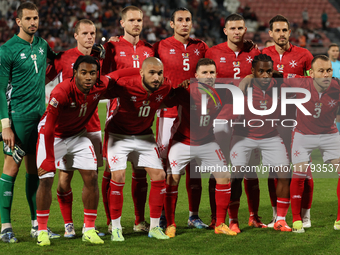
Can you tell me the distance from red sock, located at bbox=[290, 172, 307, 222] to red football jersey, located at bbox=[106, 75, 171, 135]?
1750 millimetres

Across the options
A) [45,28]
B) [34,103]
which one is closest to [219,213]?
[34,103]

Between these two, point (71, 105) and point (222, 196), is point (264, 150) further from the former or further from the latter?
point (71, 105)

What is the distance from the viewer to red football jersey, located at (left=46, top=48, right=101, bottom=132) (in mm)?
5344

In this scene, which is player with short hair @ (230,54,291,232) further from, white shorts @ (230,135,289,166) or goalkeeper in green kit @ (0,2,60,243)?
goalkeeper in green kit @ (0,2,60,243)

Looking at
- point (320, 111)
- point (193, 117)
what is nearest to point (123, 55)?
point (193, 117)

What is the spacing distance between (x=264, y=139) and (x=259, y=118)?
0.26m

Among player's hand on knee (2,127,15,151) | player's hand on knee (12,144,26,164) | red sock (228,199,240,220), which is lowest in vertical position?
red sock (228,199,240,220)

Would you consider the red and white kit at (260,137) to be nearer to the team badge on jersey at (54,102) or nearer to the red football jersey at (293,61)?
the red football jersey at (293,61)

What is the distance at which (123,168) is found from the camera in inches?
190

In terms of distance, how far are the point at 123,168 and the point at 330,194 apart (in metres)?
3.93

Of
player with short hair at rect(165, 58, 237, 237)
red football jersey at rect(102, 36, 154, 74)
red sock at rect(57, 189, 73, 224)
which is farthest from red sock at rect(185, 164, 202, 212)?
red football jersey at rect(102, 36, 154, 74)

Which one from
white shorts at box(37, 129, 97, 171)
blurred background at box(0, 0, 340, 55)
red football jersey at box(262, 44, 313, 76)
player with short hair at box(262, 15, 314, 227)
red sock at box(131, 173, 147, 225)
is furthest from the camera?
blurred background at box(0, 0, 340, 55)

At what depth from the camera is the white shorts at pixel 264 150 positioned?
5109mm

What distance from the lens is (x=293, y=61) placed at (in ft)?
18.5
